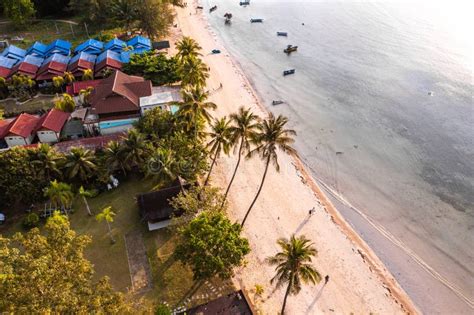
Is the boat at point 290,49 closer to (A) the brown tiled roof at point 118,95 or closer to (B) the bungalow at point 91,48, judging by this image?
(B) the bungalow at point 91,48

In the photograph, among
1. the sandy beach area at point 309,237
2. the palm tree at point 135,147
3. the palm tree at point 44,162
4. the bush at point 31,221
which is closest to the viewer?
the sandy beach area at point 309,237

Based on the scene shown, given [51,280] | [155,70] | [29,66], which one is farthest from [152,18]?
[51,280]

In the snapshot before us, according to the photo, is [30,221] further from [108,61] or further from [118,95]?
[108,61]

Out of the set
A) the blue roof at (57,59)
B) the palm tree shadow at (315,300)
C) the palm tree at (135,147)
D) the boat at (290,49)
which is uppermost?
the palm tree at (135,147)

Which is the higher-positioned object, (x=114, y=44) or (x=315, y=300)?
(x=114, y=44)

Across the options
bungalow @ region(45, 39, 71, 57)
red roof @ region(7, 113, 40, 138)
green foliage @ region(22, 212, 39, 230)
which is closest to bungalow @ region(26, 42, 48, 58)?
bungalow @ region(45, 39, 71, 57)

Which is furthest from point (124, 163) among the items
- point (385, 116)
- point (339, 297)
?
point (385, 116)

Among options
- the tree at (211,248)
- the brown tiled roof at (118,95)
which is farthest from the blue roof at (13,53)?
the tree at (211,248)
